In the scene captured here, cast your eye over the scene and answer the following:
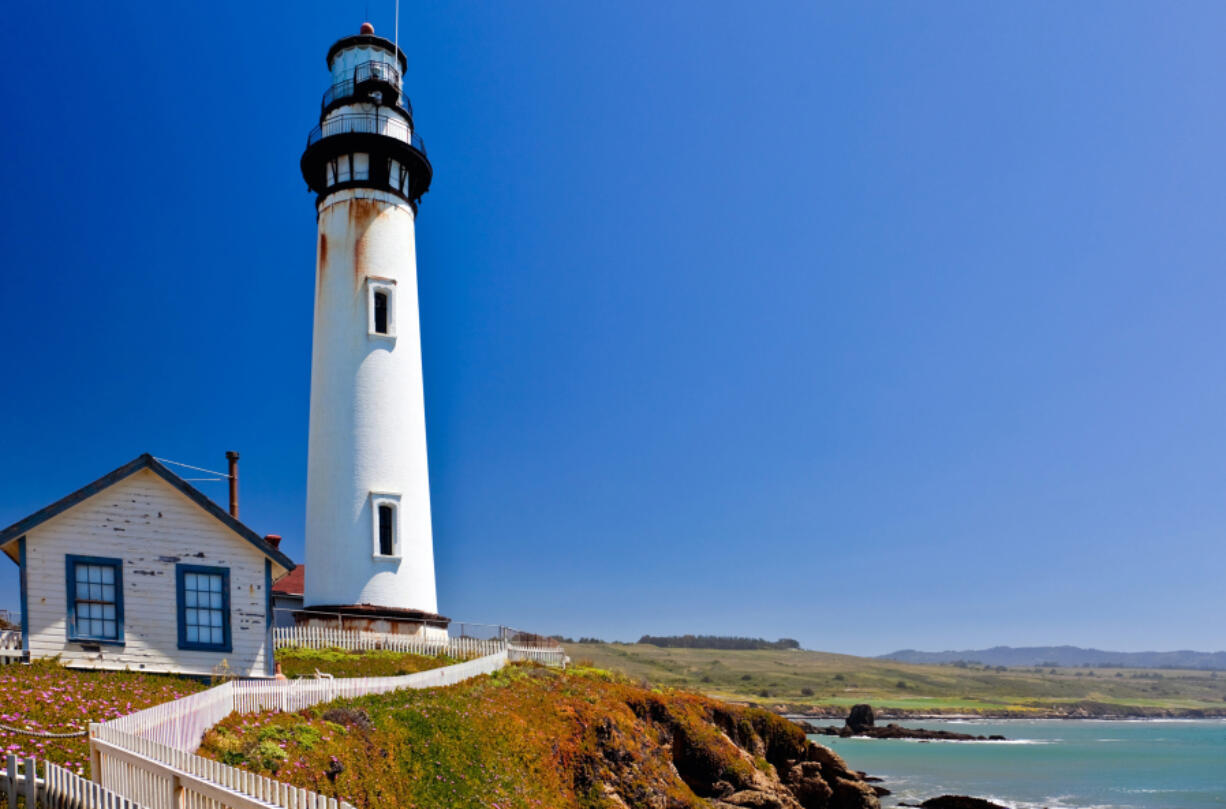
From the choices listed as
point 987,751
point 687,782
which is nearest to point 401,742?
point 687,782

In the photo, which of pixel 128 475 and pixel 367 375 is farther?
pixel 367 375

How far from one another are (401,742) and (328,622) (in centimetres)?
1234

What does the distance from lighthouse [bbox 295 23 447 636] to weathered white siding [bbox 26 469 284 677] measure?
8.56m

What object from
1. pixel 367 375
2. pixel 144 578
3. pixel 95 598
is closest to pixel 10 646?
pixel 95 598

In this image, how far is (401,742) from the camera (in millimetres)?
17844

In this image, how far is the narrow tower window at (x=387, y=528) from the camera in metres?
30.7

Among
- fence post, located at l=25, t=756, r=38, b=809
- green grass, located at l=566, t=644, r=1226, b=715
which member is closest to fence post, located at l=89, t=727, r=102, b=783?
fence post, located at l=25, t=756, r=38, b=809

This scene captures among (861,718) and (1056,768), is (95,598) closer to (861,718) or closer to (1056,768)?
(1056,768)

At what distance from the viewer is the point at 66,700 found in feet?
51.4

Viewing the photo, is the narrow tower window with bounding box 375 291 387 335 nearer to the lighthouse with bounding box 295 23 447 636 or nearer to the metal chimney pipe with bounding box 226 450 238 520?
the lighthouse with bounding box 295 23 447 636

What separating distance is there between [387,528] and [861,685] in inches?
5507

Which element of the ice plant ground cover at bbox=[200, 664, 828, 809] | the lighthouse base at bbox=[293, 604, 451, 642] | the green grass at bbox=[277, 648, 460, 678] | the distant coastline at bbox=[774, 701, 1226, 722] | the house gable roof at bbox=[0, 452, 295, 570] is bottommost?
the distant coastline at bbox=[774, 701, 1226, 722]

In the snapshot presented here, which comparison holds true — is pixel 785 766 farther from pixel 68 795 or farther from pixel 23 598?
pixel 68 795

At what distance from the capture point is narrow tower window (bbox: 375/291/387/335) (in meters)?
32.2
